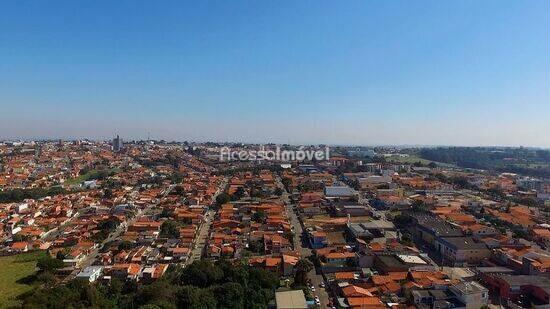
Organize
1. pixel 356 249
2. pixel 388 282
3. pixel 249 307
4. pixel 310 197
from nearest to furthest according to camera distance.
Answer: pixel 249 307 < pixel 388 282 < pixel 356 249 < pixel 310 197

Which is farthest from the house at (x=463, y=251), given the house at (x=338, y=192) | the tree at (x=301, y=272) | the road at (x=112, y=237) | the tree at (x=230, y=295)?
the road at (x=112, y=237)

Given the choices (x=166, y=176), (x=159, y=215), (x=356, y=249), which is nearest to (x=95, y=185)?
(x=166, y=176)

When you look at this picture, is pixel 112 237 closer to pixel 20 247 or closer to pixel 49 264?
pixel 20 247

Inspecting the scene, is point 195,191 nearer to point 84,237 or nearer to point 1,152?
point 84,237

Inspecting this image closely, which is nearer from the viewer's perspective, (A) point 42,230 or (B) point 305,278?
(B) point 305,278

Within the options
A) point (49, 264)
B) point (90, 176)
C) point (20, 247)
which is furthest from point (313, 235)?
point (90, 176)

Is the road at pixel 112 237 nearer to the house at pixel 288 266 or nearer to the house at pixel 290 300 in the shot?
the house at pixel 288 266

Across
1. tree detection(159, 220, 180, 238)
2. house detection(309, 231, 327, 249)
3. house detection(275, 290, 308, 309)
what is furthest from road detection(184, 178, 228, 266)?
house detection(275, 290, 308, 309)
